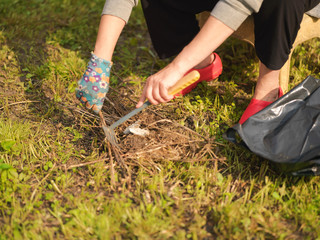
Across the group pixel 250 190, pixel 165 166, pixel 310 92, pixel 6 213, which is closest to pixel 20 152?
pixel 6 213

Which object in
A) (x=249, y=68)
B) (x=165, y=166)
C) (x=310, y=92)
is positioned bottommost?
(x=165, y=166)

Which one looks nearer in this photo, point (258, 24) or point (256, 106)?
point (258, 24)

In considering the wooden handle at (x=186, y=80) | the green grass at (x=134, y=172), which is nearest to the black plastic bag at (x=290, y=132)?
the green grass at (x=134, y=172)

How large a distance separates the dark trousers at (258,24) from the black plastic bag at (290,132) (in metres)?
0.21

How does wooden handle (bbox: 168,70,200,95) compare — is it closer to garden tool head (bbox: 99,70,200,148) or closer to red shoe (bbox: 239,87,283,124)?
garden tool head (bbox: 99,70,200,148)

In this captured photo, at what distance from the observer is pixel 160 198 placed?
1.45 metres

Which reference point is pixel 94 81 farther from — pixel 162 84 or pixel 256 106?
pixel 256 106

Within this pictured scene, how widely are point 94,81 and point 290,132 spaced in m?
0.92

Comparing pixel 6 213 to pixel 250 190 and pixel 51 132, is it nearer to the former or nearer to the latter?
pixel 51 132

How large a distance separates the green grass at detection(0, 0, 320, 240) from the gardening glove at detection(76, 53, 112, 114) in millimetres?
259

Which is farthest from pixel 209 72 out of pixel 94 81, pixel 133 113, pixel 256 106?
pixel 94 81

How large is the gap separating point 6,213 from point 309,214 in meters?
1.25

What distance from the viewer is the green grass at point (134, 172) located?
1.32 metres

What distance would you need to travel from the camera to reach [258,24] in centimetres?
162
